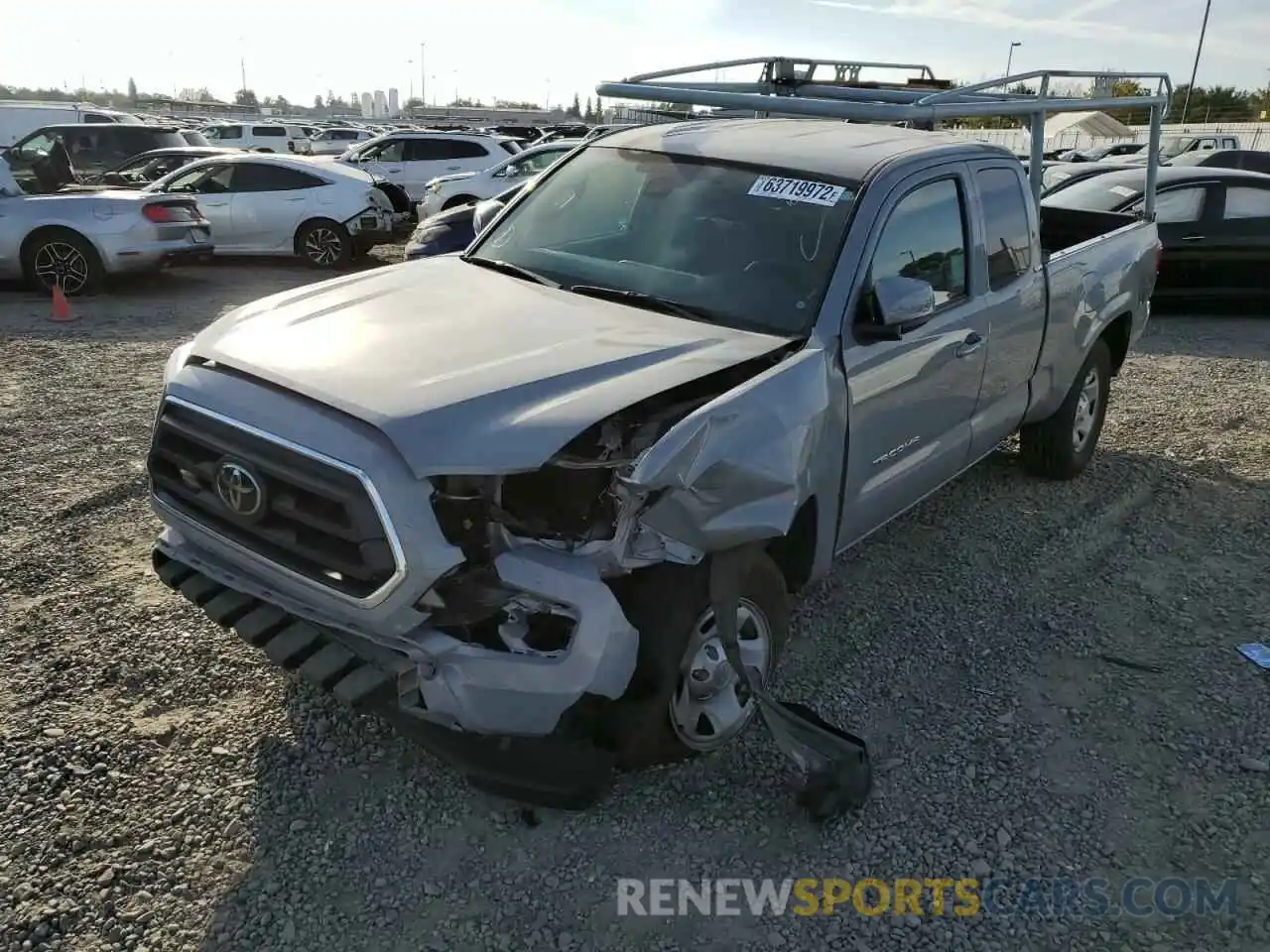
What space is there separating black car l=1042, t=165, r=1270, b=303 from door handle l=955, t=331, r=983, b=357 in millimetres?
7255

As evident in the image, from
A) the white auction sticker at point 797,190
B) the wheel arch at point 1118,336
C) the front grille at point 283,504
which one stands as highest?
the white auction sticker at point 797,190

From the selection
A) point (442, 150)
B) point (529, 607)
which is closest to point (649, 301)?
point (529, 607)

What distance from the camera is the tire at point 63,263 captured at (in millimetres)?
10711

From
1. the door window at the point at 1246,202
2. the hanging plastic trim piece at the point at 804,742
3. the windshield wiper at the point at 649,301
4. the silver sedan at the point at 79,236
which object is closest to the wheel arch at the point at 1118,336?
the windshield wiper at the point at 649,301

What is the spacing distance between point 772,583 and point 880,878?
930 millimetres

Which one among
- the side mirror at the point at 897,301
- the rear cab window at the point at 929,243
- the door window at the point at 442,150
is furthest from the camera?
the door window at the point at 442,150

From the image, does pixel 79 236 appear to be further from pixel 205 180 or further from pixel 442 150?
pixel 442 150

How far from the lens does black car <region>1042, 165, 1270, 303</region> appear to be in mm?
10688

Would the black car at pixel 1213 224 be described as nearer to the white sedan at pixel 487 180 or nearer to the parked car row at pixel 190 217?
the white sedan at pixel 487 180

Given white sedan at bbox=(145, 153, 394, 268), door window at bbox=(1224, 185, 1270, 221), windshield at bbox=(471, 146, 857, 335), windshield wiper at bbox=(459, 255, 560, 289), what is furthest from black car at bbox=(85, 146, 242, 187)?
door window at bbox=(1224, 185, 1270, 221)

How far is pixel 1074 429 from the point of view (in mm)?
5844

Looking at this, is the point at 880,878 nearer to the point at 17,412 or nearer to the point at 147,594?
the point at 147,594

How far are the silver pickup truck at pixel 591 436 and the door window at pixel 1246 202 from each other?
815 cm

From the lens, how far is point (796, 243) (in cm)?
371
